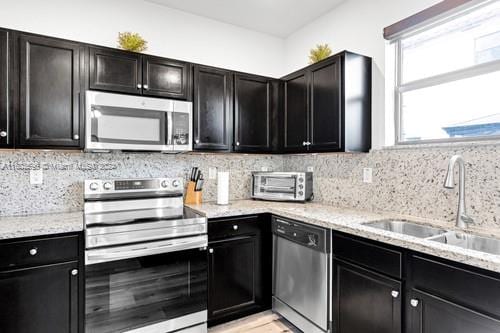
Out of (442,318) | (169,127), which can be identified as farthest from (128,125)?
(442,318)

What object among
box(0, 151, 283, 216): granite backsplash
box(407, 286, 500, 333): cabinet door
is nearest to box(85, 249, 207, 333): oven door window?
box(0, 151, 283, 216): granite backsplash

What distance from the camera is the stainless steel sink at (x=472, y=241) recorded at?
1537mm

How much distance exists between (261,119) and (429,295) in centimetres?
202

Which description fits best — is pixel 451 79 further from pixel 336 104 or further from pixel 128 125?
pixel 128 125

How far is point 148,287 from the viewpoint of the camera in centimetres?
196

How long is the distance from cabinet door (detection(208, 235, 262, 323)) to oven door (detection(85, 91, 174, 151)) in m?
0.95

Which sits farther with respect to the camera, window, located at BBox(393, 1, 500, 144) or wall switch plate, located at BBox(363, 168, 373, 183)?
wall switch plate, located at BBox(363, 168, 373, 183)

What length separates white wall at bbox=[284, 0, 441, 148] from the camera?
222cm

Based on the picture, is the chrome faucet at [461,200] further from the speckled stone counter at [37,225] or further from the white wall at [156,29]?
the speckled stone counter at [37,225]

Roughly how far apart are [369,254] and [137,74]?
2098 mm

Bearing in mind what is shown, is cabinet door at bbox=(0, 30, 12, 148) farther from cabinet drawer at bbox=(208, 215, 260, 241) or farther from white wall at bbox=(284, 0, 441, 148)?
white wall at bbox=(284, 0, 441, 148)

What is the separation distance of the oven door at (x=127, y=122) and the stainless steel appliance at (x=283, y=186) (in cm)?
105

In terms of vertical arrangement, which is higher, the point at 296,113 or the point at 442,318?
the point at 296,113

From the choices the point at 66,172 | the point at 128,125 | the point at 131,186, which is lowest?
the point at 131,186
